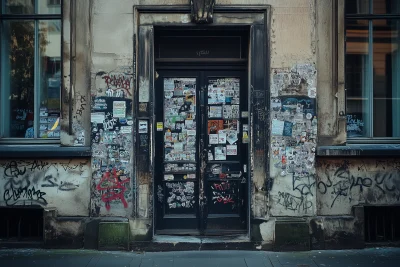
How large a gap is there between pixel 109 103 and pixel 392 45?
15.7 ft

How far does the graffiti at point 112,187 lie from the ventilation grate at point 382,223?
154 inches

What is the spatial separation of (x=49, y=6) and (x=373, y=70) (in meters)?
5.46

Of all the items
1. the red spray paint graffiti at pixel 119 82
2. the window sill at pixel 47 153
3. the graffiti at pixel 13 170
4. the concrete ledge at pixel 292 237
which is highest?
the red spray paint graffiti at pixel 119 82

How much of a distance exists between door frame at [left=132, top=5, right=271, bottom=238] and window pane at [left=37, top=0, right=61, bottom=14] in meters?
1.34

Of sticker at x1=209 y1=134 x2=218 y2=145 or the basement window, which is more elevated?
sticker at x1=209 y1=134 x2=218 y2=145

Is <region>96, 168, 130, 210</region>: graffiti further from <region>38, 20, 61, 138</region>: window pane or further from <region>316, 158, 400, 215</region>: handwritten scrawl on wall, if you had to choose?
<region>316, 158, 400, 215</region>: handwritten scrawl on wall

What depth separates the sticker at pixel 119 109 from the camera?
7719mm

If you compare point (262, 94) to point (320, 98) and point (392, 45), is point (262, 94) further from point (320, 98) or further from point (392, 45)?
point (392, 45)

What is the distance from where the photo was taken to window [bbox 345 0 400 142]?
320 inches

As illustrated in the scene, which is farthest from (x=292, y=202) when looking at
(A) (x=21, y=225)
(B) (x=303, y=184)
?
→ (A) (x=21, y=225)

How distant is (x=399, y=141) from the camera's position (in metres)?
8.05

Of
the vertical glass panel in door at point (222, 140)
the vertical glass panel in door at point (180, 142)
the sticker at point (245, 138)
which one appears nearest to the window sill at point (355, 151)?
the sticker at point (245, 138)

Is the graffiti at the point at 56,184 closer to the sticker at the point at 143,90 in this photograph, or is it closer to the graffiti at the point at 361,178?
the sticker at the point at 143,90

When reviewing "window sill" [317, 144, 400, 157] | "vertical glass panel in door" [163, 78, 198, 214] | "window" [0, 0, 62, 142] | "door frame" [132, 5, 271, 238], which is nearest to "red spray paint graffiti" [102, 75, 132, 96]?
"door frame" [132, 5, 271, 238]
